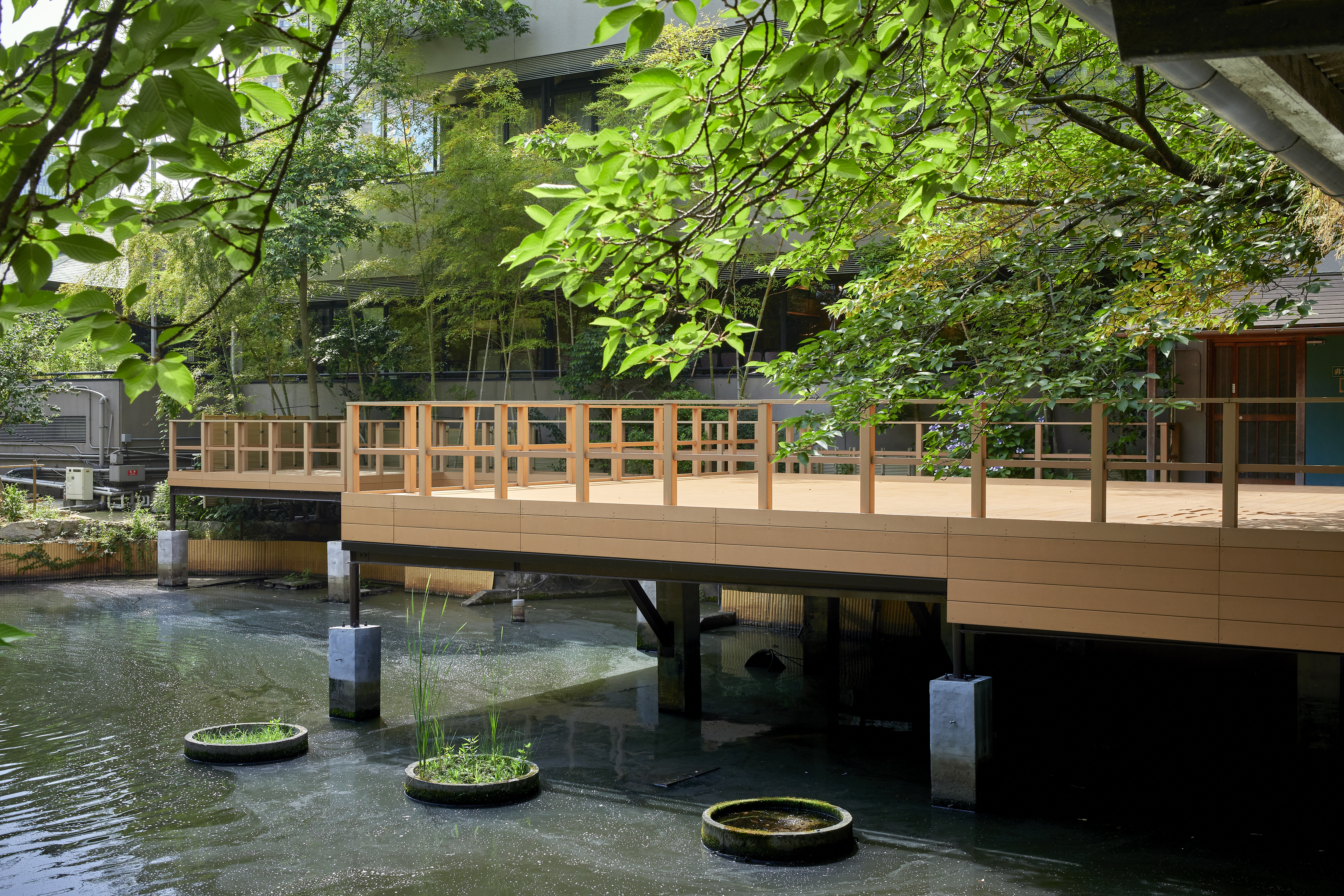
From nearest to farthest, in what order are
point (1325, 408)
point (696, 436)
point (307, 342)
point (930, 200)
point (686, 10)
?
point (686, 10) < point (930, 200) < point (696, 436) < point (1325, 408) < point (307, 342)

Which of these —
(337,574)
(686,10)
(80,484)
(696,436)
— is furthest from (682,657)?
(80,484)

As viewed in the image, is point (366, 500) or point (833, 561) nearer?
point (833, 561)

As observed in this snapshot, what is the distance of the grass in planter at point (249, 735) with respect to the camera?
31.4 feet

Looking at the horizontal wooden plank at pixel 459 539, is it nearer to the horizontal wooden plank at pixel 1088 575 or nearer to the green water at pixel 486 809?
the green water at pixel 486 809

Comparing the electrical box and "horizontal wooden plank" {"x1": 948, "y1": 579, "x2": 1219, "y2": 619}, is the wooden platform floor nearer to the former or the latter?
"horizontal wooden plank" {"x1": 948, "y1": 579, "x2": 1219, "y2": 619}

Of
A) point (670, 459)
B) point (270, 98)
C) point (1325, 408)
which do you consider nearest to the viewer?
point (270, 98)

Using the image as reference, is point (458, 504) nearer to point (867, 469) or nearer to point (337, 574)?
point (867, 469)

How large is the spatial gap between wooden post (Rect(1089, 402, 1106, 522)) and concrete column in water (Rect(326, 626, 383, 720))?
6577 mm

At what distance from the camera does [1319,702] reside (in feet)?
30.5

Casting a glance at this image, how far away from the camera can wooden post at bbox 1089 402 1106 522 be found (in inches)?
293

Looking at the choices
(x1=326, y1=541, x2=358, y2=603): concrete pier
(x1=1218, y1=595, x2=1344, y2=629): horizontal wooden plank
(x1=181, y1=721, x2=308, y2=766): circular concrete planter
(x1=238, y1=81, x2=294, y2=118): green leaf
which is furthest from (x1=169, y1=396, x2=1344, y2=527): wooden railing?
(x1=238, y1=81, x2=294, y2=118): green leaf

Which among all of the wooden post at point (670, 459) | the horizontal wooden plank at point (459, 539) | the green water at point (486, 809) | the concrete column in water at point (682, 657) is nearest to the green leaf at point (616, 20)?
the green water at point (486, 809)

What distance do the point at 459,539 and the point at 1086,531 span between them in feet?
17.8

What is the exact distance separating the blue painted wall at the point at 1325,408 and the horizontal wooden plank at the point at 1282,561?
26.2ft
